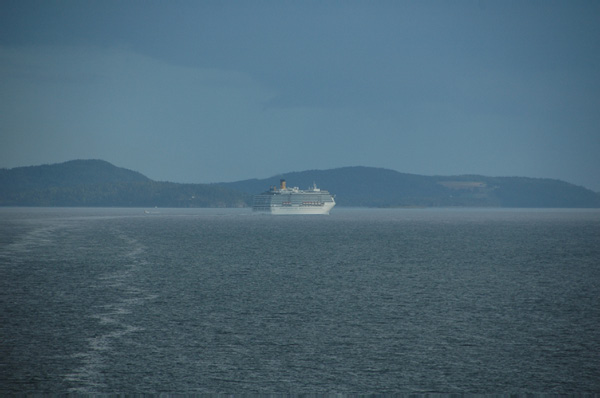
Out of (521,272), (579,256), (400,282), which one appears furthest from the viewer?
(579,256)

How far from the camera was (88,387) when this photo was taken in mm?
17625

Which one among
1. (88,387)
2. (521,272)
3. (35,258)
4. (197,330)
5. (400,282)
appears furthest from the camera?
(35,258)

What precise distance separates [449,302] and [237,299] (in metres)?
11.3

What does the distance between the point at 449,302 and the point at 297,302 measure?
8.03 metres

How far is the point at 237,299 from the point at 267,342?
10890 millimetres

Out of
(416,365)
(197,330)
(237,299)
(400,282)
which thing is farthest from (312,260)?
(416,365)

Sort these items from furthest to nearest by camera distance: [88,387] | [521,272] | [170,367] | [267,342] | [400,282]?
[521,272]
[400,282]
[267,342]
[170,367]
[88,387]

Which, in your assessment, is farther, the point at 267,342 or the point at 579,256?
the point at 579,256

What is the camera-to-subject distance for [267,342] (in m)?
23.0

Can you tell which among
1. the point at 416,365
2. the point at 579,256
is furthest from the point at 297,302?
the point at 579,256

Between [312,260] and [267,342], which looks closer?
[267,342]

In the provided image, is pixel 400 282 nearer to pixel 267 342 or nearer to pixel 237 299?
pixel 237 299

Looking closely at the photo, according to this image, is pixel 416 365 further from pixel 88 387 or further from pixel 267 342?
pixel 88 387

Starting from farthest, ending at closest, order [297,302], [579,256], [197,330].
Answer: [579,256], [297,302], [197,330]
